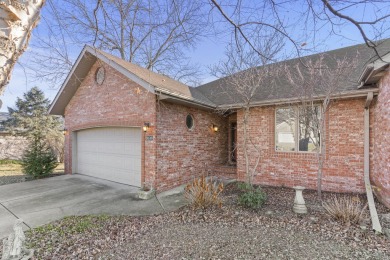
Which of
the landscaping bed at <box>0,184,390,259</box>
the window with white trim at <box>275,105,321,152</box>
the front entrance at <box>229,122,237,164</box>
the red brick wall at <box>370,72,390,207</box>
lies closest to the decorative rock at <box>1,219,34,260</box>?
the landscaping bed at <box>0,184,390,259</box>

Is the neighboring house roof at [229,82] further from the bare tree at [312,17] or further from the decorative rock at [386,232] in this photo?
the decorative rock at [386,232]

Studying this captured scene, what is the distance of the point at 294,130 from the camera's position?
738 centimetres

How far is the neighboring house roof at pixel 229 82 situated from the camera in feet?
19.1

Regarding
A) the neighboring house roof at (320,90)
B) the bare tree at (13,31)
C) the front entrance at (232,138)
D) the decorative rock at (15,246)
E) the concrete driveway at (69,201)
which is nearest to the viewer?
the bare tree at (13,31)

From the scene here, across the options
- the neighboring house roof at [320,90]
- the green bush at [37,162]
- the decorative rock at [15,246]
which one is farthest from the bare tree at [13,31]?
the green bush at [37,162]

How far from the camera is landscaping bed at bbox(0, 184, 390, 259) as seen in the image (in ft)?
11.0

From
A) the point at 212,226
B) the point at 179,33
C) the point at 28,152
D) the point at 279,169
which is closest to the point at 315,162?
the point at 279,169

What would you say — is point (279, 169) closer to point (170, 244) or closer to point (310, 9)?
point (170, 244)

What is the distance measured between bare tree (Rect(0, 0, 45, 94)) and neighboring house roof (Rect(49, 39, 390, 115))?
3586mm

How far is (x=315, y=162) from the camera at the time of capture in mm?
6957

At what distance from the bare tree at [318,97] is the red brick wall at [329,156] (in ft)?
1.26

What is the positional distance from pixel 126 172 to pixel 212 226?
15.8 feet

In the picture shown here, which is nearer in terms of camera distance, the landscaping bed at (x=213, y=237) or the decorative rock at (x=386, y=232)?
the landscaping bed at (x=213, y=237)

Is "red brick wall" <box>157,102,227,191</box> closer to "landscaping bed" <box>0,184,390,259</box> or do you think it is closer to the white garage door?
the white garage door
